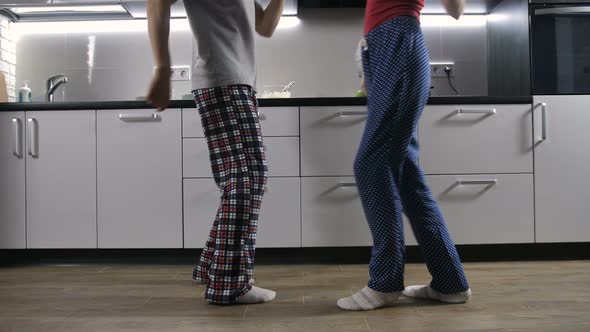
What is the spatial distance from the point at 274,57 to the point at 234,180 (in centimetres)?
187

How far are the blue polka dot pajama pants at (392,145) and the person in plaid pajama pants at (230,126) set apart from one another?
351 millimetres

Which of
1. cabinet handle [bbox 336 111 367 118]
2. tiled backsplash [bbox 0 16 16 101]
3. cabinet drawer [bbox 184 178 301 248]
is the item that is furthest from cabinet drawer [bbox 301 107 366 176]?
tiled backsplash [bbox 0 16 16 101]

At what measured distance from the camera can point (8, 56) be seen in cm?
340

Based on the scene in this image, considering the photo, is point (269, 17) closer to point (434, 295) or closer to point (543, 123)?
point (434, 295)

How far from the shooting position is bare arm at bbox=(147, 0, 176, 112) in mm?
1638

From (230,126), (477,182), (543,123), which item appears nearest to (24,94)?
(230,126)

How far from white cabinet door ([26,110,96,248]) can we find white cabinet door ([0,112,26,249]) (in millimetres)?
45

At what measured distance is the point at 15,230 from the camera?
2.86m

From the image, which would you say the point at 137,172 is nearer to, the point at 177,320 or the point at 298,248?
the point at 298,248

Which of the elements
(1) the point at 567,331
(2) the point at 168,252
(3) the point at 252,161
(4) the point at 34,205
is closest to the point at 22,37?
(4) the point at 34,205

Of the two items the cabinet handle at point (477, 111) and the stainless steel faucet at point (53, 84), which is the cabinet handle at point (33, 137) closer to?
the stainless steel faucet at point (53, 84)

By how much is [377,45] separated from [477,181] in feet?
4.48

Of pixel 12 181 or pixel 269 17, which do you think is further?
pixel 12 181

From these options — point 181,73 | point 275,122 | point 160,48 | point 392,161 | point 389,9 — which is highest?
point 181,73
